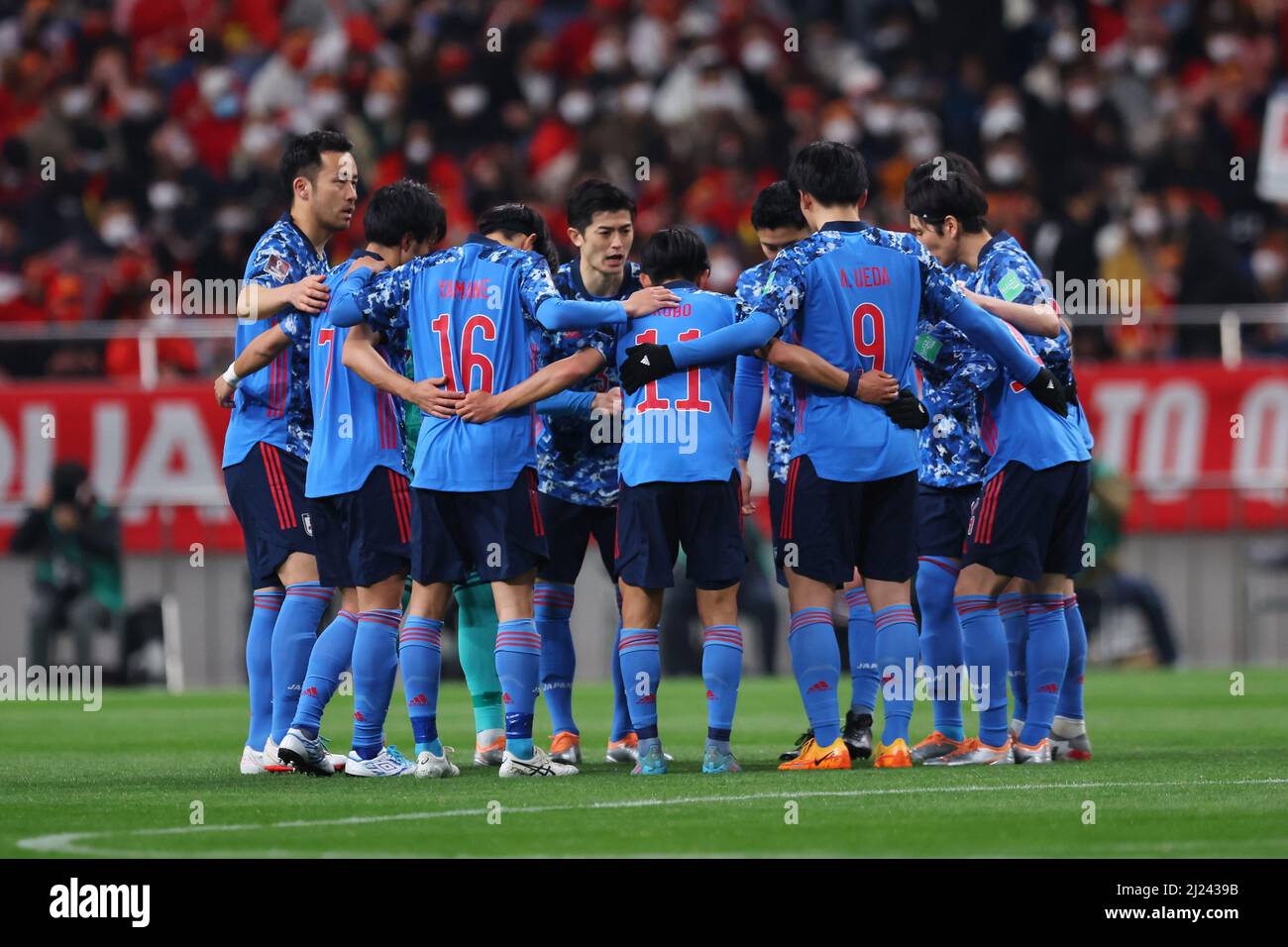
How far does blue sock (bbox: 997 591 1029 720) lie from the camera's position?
9.51 m

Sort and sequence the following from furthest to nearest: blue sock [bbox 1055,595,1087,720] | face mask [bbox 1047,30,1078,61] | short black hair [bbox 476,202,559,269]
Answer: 1. face mask [bbox 1047,30,1078,61]
2. blue sock [bbox 1055,595,1087,720]
3. short black hair [bbox 476,202,559,269]

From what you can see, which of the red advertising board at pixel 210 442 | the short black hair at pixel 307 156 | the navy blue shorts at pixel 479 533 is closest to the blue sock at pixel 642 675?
the navy blue shorts at pixel 479 533

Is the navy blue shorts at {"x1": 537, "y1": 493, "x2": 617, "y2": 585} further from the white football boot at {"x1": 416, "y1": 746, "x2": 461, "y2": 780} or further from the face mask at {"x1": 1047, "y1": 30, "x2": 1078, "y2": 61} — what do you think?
the face mask at {"x1": 1047, "y1": 30, "x2": 1078, "y2": 61}

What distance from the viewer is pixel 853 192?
861 centimetres

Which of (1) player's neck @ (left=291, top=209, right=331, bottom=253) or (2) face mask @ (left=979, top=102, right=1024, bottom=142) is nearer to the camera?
(1) player's neck @ (left=291, top=209, right=331, bottom=253)

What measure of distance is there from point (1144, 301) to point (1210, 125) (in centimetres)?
264

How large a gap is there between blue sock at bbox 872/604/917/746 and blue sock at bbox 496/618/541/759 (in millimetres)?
1402

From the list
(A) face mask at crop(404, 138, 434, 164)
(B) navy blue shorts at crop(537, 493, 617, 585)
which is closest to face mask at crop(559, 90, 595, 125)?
(A) face mask at crop(404, 138, 434, 164)

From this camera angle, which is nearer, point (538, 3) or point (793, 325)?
point (793, 325)

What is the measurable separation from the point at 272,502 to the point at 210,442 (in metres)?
8.25

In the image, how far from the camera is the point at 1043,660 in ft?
29.7

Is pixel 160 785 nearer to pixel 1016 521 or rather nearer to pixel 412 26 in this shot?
pixel 1016 521

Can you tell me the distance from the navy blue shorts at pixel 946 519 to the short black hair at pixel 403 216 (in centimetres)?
240
